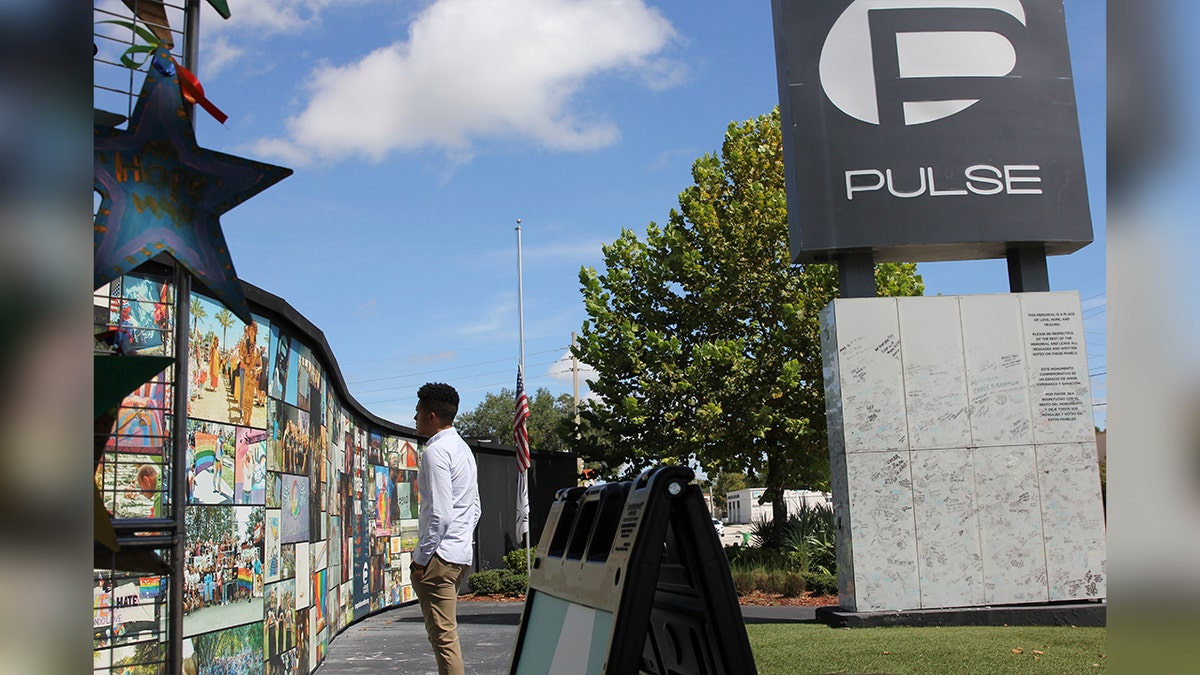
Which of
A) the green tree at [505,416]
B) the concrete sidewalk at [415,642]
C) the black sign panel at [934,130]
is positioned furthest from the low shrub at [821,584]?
the green tree at [505,416]

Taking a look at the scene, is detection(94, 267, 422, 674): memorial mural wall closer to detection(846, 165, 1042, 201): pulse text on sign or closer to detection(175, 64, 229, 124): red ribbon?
detection(175, 64, 229, 124): red ribbon

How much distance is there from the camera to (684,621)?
2711 mm

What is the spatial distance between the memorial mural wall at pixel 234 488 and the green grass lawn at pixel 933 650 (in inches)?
142

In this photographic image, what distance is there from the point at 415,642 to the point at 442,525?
19.8ft

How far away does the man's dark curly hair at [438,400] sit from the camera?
622cm

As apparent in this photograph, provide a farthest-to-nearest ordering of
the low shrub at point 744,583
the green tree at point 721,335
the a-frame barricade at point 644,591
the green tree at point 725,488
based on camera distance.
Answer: the green tree at point 725,488 → the green tree at point 721,335 → the low shrub at point 744,583 → the a-frame barricade at point 644,591

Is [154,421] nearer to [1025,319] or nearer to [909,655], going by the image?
[909,655]

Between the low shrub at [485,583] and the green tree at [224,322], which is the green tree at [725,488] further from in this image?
the green tree at [224,322]

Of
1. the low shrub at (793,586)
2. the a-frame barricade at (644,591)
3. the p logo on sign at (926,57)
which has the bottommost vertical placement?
the low shrub at (793,586)

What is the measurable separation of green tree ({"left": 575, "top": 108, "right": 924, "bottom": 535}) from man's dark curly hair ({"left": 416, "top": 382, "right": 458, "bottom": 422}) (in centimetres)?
1686

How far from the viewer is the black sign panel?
1124cm

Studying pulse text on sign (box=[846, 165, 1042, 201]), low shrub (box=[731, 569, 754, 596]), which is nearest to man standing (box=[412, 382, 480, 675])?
pulse text on sign (box=[846, 165, 1042, 201])
